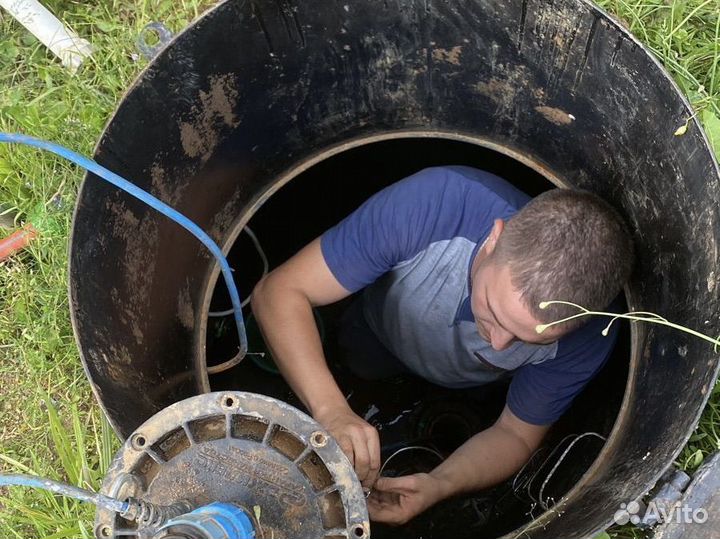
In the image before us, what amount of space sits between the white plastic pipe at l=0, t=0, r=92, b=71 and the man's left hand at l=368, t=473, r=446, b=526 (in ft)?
3.76

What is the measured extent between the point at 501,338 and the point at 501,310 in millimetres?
74

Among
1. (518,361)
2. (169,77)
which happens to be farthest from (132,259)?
(518,361)

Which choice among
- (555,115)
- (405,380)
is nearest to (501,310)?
(555,115)

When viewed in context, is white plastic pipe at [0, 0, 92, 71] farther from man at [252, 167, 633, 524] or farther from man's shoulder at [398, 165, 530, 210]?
man's shoulder at [398, 165, 530, 210]

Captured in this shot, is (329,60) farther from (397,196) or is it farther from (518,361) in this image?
(518,361)

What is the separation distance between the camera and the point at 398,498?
51.9 inches

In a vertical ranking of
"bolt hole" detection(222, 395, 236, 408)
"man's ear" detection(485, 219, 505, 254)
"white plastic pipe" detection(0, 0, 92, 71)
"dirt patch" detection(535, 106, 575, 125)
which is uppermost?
"white plastic pipe" detection(0, 0, 92, 71)

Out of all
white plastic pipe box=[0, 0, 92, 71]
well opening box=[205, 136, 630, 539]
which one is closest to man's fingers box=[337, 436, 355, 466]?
well opening box=[205, 136, 630, 539]

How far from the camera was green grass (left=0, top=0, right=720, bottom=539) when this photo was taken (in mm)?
1326

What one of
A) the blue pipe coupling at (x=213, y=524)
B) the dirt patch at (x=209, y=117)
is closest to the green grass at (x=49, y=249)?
the dirt patch at (x=209, y=117)

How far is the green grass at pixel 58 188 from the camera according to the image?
52.2 inches

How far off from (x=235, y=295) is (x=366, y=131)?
1.91 ft

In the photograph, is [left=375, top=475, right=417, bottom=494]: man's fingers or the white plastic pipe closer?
[left=375, top=475, right=417, bottom=494]: man's fingers

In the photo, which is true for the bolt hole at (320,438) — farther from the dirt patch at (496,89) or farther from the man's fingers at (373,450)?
the dirt patch at (496,89)
